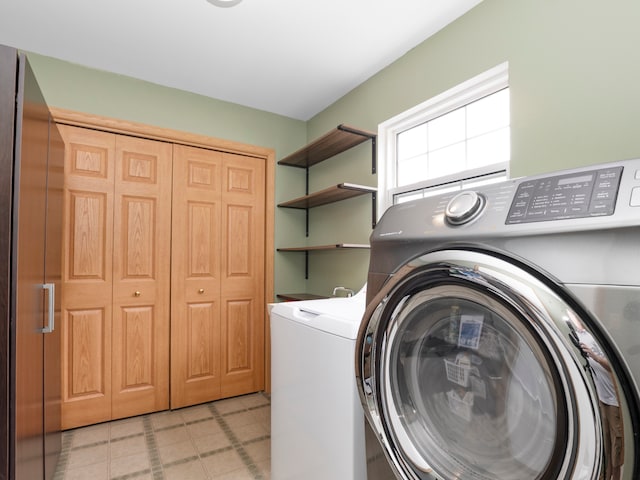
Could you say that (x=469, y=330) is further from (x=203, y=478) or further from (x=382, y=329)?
(x=203, y=478)

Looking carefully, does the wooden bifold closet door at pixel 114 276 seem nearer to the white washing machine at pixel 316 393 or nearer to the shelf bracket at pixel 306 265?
the shelf bracket at pixel 306 265

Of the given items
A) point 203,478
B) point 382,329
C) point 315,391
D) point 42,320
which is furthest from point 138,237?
point 382,329

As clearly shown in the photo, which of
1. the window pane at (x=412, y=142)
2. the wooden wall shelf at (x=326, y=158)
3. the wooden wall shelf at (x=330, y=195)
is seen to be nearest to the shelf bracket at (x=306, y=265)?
the wooden wall shelf at (x=326, y=158)

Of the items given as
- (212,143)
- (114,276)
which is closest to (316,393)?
(114,276)

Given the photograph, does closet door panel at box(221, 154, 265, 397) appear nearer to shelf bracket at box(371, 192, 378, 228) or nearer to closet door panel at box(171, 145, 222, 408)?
closet door panel at box(171, 145, 222, 408)

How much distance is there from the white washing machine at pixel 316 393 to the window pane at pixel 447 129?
1098mm

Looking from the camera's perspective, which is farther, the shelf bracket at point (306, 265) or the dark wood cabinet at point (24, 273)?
the shelf bracket at point (306, 265)

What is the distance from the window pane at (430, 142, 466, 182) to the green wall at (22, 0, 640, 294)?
330 mm

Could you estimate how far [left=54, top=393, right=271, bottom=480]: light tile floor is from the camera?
6.53 ft

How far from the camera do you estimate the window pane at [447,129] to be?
2084mm

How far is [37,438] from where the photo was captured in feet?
4.91

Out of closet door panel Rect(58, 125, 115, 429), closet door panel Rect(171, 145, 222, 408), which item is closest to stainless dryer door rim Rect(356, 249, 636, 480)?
closet door panel Rect(171, 145, 222, 408)

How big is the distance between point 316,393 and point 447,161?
60.1 inches

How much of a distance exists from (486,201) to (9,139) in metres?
1.43
